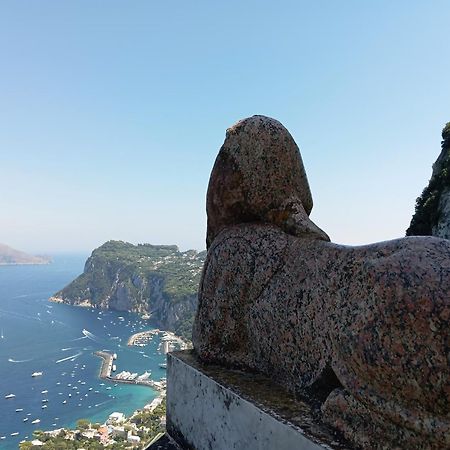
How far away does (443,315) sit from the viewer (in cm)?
237

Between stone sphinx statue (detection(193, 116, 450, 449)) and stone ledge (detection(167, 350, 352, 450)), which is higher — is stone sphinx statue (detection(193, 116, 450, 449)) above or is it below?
above

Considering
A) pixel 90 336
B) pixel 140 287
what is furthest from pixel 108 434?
pixel 140 287

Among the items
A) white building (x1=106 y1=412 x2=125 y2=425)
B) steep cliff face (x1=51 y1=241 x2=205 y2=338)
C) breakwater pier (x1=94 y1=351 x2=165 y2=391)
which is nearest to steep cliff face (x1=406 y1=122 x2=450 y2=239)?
white building (x1=106 y1=412 x2=125 y2=425)

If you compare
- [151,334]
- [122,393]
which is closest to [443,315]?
[122,393]

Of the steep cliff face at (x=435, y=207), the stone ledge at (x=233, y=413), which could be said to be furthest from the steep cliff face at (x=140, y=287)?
the stone ledge at (x=233, y=413)

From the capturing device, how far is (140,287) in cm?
14525

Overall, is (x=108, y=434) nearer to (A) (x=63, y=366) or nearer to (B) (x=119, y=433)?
(B) (x=119, y=433)

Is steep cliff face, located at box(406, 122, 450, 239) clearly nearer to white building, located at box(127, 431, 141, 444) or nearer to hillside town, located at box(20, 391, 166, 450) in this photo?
hillside town, located at box(20, 391, 166, 450)

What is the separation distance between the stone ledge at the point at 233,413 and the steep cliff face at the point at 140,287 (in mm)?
115236

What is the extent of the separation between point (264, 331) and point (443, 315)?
1.55 meters

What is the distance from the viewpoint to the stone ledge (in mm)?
2830

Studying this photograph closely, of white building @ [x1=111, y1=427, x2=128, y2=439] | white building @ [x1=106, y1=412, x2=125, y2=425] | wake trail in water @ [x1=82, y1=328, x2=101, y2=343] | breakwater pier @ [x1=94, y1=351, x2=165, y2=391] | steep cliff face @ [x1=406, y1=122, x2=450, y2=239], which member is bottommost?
white building @ [x1=106, y1=412, x2=125, y2=425]

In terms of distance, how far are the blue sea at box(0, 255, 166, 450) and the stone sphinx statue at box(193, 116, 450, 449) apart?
6035 centimetres

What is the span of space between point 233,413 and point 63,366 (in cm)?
8810
